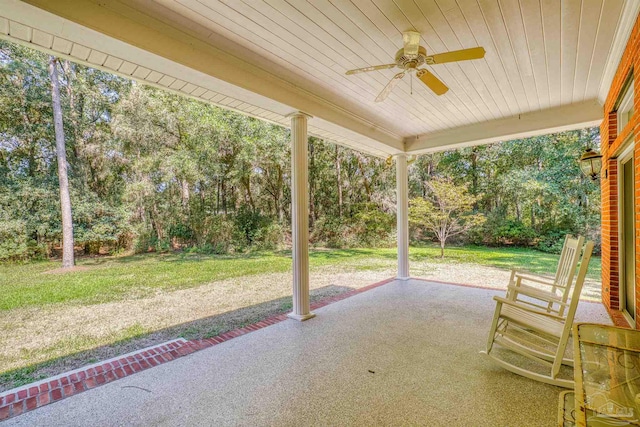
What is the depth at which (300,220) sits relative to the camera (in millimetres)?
3611

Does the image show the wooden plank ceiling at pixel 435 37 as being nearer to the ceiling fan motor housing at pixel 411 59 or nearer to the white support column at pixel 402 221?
the ceiling fan motor housing at pixel 411 59

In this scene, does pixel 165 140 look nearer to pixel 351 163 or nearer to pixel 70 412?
pixel 351 163

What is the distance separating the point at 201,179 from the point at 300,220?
7651 millimetres

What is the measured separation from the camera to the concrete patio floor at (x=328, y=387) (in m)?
1.82

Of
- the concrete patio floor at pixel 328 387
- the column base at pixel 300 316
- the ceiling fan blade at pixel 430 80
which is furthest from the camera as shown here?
the column base at pixel 300 316

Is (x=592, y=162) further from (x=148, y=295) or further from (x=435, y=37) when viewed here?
(x=148, y=295)

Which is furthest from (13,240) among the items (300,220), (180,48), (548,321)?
(548,321)

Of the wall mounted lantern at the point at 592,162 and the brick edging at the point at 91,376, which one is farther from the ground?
the wall mounted lantern at the point at 592,162

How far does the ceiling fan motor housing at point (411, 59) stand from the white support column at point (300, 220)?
144 cm

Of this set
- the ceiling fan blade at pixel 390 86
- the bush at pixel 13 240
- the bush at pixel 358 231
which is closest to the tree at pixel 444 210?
the bush at pixel 358 231

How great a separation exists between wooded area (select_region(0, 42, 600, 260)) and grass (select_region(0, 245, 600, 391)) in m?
0.91

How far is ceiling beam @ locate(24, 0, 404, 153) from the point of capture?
183cm

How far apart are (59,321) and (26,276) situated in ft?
11.6

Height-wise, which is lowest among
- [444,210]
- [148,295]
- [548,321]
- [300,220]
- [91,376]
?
[148,295]
